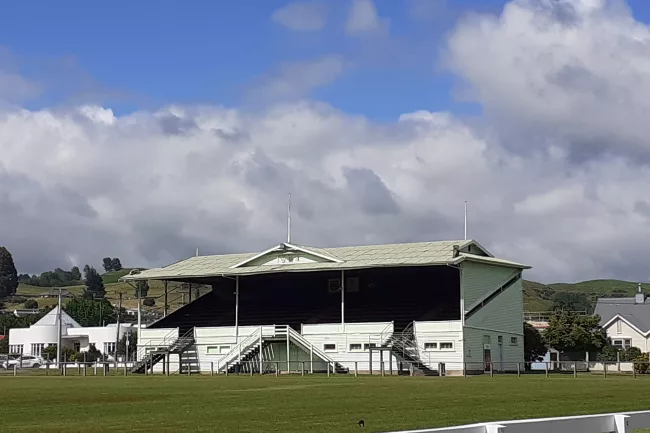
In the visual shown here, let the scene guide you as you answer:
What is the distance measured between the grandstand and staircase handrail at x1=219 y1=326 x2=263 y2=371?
96 millimetres

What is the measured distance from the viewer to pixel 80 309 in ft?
559

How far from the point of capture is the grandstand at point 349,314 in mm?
64938

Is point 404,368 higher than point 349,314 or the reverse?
the reverse

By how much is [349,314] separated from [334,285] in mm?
4570

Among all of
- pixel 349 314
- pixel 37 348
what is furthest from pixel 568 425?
pixel 37 348

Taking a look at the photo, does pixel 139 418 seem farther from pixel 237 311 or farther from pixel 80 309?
pixel 80 309

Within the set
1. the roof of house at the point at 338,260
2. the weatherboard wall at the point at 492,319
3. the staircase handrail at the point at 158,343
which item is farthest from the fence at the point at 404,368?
the roof of house at the point at 338,260

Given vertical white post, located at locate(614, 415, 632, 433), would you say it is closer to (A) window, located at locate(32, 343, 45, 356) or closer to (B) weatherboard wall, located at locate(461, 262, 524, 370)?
(B) weatherboard wall, located at locate(461, 262, 524, 370)

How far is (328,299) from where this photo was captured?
2918 inches

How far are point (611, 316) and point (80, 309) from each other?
9515 cm

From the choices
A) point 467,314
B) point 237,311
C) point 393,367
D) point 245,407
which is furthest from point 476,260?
point 245,407

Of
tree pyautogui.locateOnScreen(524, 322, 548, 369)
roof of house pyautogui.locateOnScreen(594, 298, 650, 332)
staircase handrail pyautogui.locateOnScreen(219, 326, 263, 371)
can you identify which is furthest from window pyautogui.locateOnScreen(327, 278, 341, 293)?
roof of house pyautogui.locateOnScreen(594, 298, 650, 332)

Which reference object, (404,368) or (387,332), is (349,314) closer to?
(387,332)

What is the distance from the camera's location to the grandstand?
6494cm
